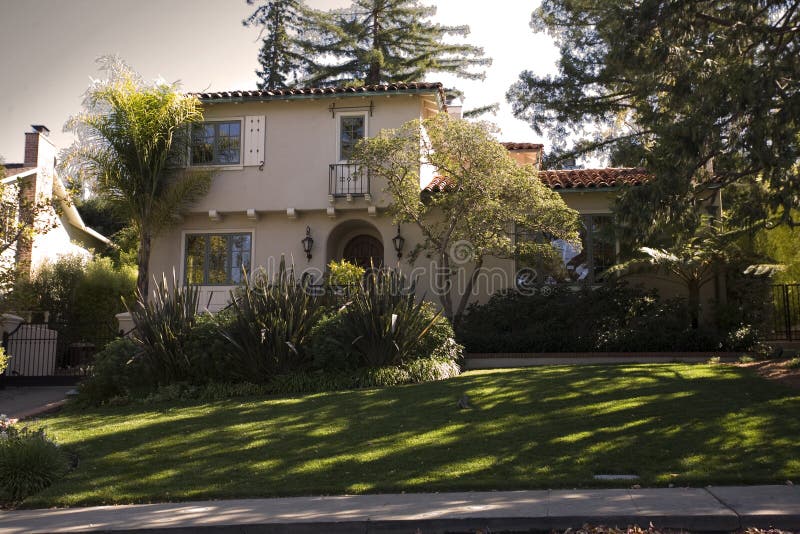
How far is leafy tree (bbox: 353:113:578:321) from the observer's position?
15.0 metres

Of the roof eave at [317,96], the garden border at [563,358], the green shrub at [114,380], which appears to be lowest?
the green shrub at [114,380]

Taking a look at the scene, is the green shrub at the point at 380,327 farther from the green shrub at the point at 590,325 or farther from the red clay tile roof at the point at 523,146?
the red clay tile roof at the point at 523,146

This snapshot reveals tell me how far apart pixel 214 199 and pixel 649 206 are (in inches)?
476

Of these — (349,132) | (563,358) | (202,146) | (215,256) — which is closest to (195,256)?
(215,256)

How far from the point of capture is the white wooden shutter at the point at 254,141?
1841cm

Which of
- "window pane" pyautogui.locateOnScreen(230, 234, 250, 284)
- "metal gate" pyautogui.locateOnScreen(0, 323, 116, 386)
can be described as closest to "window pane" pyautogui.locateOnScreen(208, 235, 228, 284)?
"window pane" pyautogui.locateOnScreen(230, 234, 250, 284)

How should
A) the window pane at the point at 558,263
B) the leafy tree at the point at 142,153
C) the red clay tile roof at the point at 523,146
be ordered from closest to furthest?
the window pane at the point at 558,263 → the leafy tree at the point at 142,153 → the red clay tile roof at the point at 523,146

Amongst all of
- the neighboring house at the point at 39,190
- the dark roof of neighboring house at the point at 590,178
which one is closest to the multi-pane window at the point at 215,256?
the neighboring house at the point at 39,190

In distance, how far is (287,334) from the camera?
39.6 feet

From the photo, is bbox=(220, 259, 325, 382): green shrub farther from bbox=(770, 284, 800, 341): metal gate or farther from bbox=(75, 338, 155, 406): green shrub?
bbox=(770, 284, 800, 341): metal gate

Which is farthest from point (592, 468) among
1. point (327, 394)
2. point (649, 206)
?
point (327, 394)

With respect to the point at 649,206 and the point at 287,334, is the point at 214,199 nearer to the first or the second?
the point at 287,334

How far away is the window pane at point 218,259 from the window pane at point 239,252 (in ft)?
0.62

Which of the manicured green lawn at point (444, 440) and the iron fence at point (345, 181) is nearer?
the manicured green lawn at point (444, 440)
